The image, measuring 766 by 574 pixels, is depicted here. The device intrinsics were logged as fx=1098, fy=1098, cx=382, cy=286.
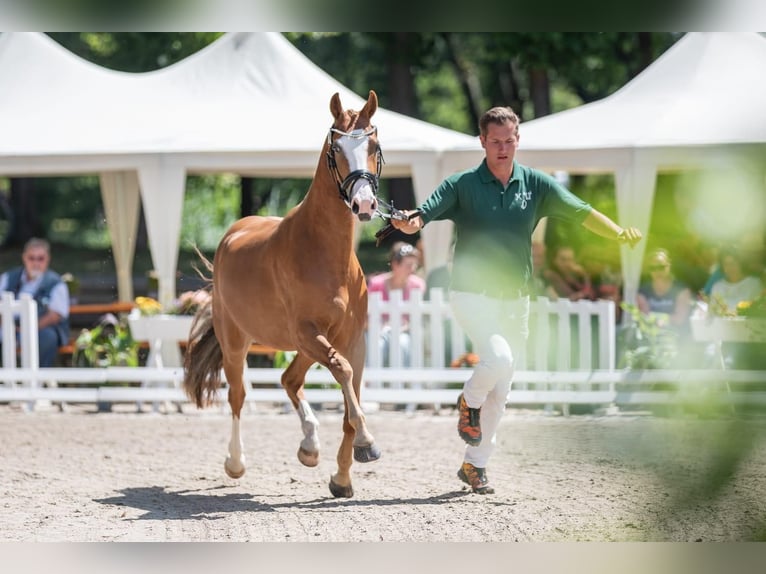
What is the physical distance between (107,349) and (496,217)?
6.43m

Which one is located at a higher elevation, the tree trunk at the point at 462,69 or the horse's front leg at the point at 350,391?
the tree trunk at the point at 462,69

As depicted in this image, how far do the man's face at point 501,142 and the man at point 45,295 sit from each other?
6.80m

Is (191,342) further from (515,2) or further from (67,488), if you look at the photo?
(515,2)

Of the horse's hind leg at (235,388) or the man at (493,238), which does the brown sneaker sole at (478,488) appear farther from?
the horse's hind leg at (235,388)

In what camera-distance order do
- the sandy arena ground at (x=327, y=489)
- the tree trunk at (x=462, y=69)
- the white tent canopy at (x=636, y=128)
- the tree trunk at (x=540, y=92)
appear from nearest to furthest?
the sandy arena ground at (x=327, y=489) < the white tent canopy at (x=636, y=128) < the tree trunk at (x=540, y=92) < the tree trunk at (x=462, y=69)

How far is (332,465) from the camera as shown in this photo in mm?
7035

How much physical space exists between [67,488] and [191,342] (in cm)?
129

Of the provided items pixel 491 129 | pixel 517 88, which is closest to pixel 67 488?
pixel 491 129

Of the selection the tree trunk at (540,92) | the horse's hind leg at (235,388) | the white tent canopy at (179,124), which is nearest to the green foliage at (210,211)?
the tree trunk at (540,92)

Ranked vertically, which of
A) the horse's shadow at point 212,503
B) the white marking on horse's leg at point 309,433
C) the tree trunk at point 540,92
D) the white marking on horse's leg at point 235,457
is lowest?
the horse's shadow at point 212,503

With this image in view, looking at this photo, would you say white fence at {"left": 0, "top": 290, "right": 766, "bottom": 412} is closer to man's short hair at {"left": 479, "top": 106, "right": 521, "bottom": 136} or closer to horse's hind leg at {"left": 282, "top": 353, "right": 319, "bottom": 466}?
horse's hind leg at {"left": 282, "top": 353, "right": 319, "bottom": 466}

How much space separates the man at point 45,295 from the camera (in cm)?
1092

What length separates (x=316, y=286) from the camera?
5.40 metres

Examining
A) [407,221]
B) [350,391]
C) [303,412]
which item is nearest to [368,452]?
[350,391]
